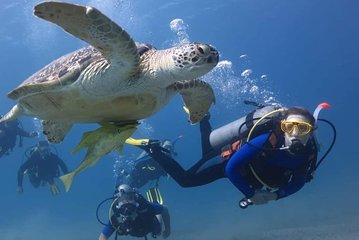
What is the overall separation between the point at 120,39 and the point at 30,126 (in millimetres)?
74096

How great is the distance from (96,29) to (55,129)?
219cm

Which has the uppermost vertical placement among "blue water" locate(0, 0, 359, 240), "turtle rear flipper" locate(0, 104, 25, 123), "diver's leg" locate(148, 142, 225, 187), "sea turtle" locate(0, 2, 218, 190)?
"sea turtle" locate(0, 2, 218, 190)

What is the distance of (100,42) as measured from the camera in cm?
271

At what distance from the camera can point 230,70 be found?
150 ft

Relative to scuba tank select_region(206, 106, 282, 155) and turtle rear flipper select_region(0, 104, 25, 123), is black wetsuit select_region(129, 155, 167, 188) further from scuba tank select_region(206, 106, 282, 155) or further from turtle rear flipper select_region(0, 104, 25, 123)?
turtle rear flipper select_region(0, 104, 25, 123)

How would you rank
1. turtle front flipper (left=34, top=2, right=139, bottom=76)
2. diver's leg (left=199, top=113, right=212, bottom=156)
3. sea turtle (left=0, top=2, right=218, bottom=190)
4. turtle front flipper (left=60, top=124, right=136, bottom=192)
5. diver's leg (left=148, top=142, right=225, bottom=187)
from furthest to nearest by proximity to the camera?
diver's leg (left=199, top=113, right=212, bottom=156), diver's leg (left=148, top=142, right=225, bottom=187), turtle front flipper (left=60, top=124, right=136, bottom=192), sea turtle (left=0, top=2, right=218, bottom=190), turtle front flipper (left=34, top=2, right=139, bottom=76)

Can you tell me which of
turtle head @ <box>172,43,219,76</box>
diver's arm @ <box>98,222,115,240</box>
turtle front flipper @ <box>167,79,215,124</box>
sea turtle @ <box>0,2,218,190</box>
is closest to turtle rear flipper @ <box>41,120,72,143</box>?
sea turtle @ <box>0,2,218,190</box>

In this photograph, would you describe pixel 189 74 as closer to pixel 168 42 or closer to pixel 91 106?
pixel 91 106

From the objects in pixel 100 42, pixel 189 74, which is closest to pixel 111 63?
pixel 100 42

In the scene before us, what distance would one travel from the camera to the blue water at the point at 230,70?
16.2m

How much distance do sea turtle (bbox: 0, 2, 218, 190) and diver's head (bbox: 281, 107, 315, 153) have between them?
1016 millimetres

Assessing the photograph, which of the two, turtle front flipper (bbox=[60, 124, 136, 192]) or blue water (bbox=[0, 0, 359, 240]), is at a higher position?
turtle front flipper (bbox=[60, 124, 136, 192])

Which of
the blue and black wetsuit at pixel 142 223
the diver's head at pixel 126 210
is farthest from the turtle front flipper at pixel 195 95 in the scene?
the blue and black wetsuit at pixel 142 223

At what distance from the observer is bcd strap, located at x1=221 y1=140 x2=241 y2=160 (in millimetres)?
5137
